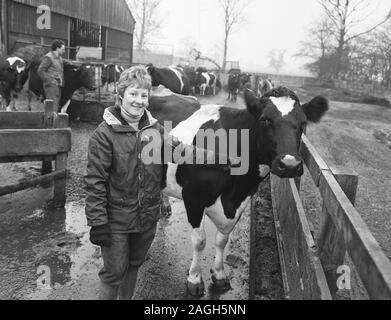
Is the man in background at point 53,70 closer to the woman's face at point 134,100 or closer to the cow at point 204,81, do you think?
the woman's face at point 134,100

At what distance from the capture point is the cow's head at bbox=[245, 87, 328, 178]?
2.82 metres

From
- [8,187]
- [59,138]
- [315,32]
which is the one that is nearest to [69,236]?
[8,187]

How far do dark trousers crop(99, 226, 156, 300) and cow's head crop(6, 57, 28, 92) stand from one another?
931cm

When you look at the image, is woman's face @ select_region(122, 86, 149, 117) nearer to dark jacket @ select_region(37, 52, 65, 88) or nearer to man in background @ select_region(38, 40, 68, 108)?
man in background @ select_region(38, 40, 68, 108)

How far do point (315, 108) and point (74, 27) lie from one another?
74.2 ft

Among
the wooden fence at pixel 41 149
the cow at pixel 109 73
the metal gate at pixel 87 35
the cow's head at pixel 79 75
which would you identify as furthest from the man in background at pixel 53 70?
the metal gate at pixel 87 35

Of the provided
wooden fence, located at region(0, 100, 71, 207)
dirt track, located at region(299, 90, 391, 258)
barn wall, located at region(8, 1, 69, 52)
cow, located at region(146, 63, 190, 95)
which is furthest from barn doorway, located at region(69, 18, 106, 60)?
wooden fence, located at region(0, 100, 71, 207)

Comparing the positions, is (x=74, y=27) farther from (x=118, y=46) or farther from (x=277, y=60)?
(x=277, y=60)

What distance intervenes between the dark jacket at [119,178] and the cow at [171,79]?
410 inches

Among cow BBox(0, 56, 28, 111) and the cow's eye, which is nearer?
the cow's eye

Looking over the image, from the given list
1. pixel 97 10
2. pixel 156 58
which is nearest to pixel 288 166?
pixel 97 10

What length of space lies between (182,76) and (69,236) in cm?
1057

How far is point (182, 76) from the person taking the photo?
14188 mm

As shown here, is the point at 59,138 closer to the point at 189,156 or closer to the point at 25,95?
the point at 189,156
